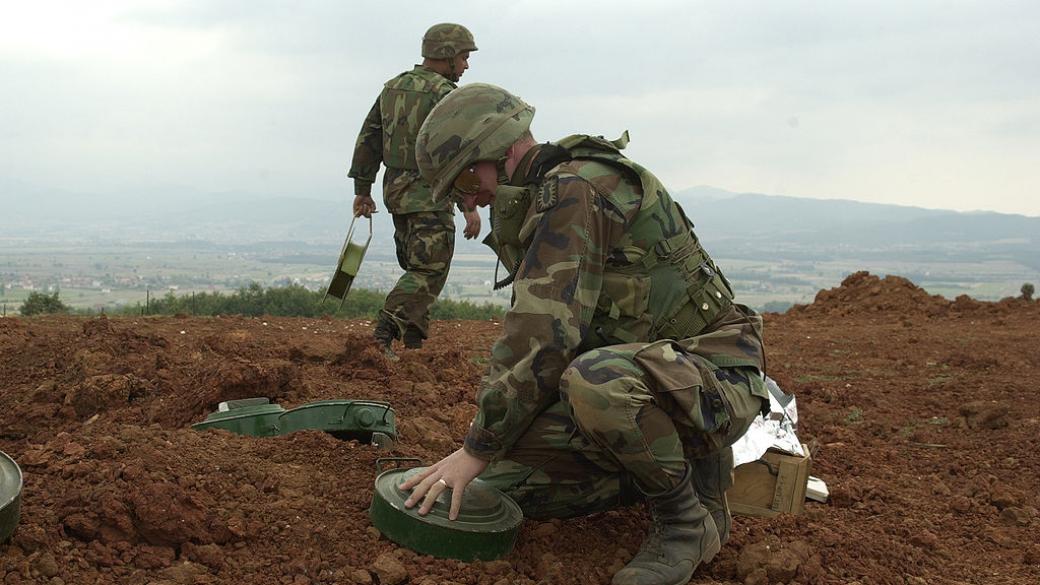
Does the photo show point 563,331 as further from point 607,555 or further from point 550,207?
point 607,555

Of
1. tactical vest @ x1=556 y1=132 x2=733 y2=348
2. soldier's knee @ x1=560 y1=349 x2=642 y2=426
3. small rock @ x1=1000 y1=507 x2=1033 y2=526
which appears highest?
tactical vest @ x1=556 y1=132 x2=733 y2=348

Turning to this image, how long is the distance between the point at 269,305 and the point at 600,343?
9.94 metres

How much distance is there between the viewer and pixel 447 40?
6.75 m

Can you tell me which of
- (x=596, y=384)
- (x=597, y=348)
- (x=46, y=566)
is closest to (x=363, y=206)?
(x=597, y=348)

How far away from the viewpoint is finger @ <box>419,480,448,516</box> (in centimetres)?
289

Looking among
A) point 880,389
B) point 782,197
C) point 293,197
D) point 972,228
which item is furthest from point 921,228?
point 880,389

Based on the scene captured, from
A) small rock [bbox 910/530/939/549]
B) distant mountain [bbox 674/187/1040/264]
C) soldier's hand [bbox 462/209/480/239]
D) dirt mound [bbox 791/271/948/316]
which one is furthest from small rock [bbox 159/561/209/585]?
distant mountain [bbox 674/187/1040/264]

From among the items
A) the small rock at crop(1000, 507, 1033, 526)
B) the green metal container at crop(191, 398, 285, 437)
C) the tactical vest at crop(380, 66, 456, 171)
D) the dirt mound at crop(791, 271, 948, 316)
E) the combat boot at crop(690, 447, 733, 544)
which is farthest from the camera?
the dirt mound at crop(791, 271, 948, 316)

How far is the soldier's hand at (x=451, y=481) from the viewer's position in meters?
2.89

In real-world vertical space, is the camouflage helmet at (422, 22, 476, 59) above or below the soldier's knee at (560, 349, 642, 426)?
above

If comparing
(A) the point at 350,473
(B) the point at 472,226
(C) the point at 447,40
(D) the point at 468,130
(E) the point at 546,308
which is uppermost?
(C) the point at 447,40

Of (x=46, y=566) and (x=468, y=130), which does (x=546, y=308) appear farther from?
(x=46, y=566)

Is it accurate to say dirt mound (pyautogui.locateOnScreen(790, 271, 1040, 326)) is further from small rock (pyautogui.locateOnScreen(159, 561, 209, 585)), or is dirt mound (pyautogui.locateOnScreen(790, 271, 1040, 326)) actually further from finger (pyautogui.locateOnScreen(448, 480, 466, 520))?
small rock (pyautogui.locateOnScreen(159, 561, 209, 585))

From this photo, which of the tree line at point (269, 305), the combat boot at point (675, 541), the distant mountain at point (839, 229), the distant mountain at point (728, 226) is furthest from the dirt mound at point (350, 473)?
the distant mountain at point (839, 229)
